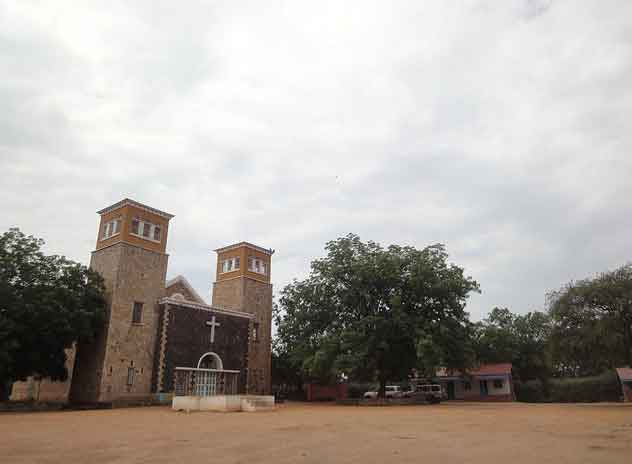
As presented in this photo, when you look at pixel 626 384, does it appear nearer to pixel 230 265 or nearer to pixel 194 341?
pixel 230 265

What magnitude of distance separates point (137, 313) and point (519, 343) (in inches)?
1485

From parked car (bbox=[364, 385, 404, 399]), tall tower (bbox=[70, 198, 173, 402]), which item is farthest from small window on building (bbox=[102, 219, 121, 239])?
parked car (bbox=[364, 385, 404, 399])

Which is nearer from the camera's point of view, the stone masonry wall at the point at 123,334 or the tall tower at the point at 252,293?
the stone masonry wall at the point at 123,334

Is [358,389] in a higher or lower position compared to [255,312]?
lower

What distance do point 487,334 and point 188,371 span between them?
1077 inches

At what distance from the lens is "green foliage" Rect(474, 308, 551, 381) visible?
46500 mm

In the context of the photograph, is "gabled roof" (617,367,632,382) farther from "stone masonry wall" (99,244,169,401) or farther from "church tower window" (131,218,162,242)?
"church tower window" (131,218,162,242)

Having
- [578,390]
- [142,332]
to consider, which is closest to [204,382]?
[142,332]

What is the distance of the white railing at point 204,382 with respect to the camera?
29234 mm

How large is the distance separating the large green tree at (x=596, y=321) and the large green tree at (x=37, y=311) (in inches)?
1003

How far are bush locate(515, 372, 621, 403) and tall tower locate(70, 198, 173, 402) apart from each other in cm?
3388

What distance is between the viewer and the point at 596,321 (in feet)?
82.3

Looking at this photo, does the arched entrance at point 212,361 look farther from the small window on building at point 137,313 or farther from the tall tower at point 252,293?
the small window on building at point 137,313

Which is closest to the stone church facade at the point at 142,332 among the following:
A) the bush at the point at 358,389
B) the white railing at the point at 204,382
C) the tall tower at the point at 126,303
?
the tall tower at the point at 126,303
